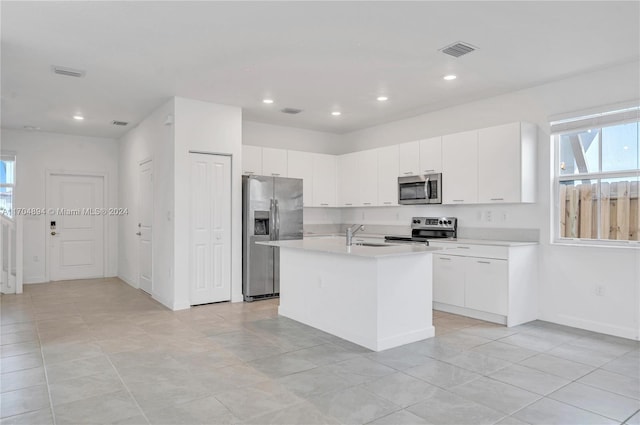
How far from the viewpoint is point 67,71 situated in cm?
436

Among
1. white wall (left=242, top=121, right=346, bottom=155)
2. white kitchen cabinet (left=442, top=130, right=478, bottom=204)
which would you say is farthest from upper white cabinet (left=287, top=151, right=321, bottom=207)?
white kitchen cabinet (left=442, top=130, right=478, bottom=204)

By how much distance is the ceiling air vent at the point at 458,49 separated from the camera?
3.66m

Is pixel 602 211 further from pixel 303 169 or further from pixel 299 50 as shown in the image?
pixel 303 169

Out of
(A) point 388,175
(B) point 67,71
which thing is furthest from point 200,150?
(A) point 388,175

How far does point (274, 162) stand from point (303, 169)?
1.82ft

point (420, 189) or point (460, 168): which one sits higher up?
point (460, 168)

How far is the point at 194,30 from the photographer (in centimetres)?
340

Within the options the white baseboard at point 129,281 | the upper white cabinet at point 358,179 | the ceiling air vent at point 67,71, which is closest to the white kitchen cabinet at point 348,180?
the upper white cabinet at point 358,179

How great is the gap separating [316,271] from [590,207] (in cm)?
302

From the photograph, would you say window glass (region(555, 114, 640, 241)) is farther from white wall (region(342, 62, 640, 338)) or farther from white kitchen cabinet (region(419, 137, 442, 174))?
white kitchen cabinet (region(419, 137, 442, 174))

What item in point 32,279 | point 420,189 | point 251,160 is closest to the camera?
point 420,189

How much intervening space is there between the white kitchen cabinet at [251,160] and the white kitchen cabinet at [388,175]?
1824 millimetres

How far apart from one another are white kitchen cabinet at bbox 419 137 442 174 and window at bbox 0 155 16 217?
6.88 metres

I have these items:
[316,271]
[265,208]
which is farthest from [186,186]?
[316,271]
